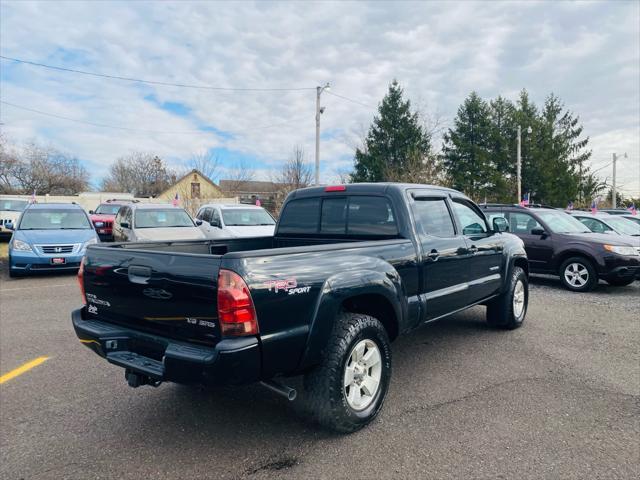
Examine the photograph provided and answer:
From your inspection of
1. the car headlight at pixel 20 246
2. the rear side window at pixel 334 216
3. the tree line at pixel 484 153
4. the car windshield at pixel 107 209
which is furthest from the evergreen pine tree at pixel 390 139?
the rear side window at pixel 334 216

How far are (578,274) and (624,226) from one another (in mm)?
4961

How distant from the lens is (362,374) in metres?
3.38

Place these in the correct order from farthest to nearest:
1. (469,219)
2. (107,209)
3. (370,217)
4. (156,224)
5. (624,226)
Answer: (107,209) → (624,226) → (156,224) → (469,219) → (370,217)

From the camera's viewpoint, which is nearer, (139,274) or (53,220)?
(139,274)

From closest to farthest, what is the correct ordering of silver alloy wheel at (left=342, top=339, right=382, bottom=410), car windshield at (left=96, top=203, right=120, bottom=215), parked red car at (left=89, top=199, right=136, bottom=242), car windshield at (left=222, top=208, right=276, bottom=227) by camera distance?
1. silver alloy wheel at (left=342, top=339, right=382, bottom=410)
2. car windshield at (left=222, top=208, right=276, bottom=227)
3. parked red car at (left=89, top=199, right=136, bottom=242)
4. car windshield at (left=96, top=203, right=120, bottom=215)

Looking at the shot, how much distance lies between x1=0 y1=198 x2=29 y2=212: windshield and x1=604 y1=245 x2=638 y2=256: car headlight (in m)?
20.4

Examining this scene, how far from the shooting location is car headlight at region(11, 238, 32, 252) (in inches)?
385

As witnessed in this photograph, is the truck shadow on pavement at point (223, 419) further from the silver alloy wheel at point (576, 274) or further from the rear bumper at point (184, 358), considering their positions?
the silver alloy wheel at point (576, 274)

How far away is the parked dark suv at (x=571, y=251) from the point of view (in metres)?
8.56

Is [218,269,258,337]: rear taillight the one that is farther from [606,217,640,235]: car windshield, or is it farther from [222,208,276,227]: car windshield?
[606,217,640,235]: car windshield

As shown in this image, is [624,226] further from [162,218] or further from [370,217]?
[162,218]

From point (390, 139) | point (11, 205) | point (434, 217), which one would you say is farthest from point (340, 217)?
point (390, 139)

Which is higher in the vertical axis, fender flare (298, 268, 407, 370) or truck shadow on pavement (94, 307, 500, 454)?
fender flare (298, 268, 407, 370)

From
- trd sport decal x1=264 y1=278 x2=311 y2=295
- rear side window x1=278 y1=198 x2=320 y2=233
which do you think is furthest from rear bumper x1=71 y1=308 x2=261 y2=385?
rear side window x1=278 y1=198 x2=320 y2=233
